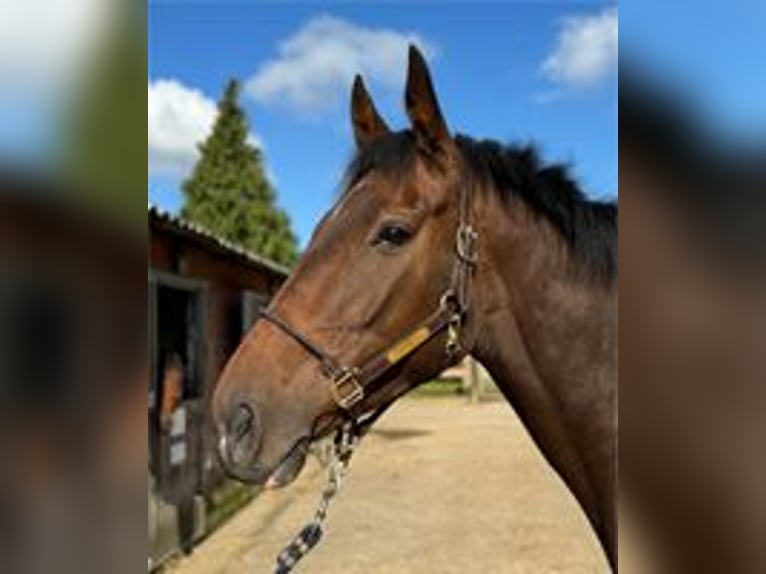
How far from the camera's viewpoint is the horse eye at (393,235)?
212 cm

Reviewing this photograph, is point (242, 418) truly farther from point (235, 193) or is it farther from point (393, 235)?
point (235, 193)

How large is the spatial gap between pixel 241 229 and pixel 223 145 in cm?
410

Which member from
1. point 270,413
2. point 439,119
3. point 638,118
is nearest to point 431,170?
point 439,119

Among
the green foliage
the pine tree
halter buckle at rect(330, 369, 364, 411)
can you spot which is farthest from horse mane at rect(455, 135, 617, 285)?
the pine tree

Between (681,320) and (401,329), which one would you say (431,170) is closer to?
(401,329)

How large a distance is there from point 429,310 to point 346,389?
26 centimetres

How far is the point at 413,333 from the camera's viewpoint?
2152 mm

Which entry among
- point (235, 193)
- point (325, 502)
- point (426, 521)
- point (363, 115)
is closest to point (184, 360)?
point (426, 521)

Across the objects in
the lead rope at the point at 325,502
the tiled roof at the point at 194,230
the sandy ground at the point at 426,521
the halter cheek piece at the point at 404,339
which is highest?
the tiled roof at the point at 194,230

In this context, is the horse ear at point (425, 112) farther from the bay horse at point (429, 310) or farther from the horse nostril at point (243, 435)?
the horse nostril at point (243, 435)

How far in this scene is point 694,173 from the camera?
101 cm

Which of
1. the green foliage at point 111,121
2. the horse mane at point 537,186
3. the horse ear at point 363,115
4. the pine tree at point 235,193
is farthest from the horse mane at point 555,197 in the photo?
the pine tree at point 235,193

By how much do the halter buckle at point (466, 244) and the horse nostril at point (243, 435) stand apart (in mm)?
590

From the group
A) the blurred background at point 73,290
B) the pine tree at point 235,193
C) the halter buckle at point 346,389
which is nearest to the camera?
the blurred background at point 73,290
